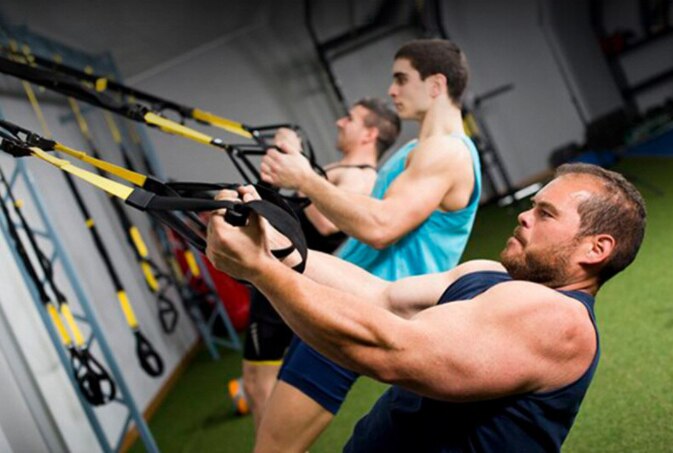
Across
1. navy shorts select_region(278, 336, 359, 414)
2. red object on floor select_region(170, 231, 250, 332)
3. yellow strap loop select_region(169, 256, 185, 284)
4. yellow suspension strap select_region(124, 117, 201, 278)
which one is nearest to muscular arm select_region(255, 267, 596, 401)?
navy shorts select_region(278, 336, 359, 414)

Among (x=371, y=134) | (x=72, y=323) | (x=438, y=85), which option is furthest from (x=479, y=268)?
(x=72, y=323)

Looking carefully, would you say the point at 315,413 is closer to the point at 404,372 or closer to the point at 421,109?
the point at 404,372

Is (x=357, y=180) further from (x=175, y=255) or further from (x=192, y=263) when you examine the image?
(x=175, y=255)

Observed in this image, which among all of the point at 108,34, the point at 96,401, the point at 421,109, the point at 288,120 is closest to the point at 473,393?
the point at 421,109

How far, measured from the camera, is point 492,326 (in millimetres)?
1011

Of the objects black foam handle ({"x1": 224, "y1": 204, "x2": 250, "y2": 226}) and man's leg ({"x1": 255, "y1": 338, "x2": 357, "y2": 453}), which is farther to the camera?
man's leg ({"x1": 255, "y1": 338, "x2": 357, "y2": 453})

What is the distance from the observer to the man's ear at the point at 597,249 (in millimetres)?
1184

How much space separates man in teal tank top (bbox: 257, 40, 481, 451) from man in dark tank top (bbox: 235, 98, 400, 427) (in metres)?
0.45

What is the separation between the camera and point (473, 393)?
1.01 metres

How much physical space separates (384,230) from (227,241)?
3.18ft

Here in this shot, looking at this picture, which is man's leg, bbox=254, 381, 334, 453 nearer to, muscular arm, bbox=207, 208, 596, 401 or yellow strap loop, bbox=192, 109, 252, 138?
muscular arm, bbox=207, 208, 596, 401

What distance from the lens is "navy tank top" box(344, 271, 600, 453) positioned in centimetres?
111

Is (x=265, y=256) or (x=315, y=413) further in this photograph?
Result: (x=315, y=413)

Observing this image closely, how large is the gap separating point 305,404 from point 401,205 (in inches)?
26.0
